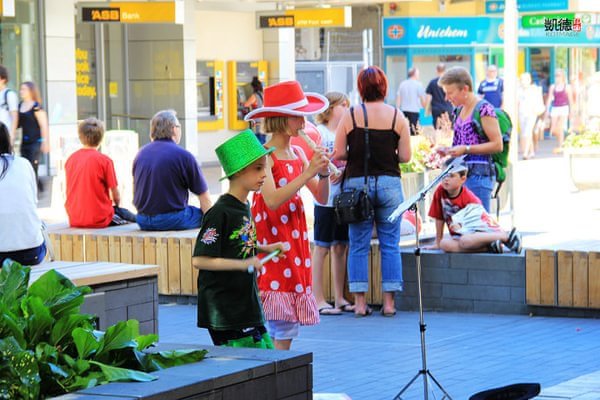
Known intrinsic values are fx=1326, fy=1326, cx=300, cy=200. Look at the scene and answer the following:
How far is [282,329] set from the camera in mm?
7039

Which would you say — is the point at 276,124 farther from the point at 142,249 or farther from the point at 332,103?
the point at 142,249

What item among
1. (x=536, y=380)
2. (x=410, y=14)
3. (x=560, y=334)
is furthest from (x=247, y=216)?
(x=410, y=14)

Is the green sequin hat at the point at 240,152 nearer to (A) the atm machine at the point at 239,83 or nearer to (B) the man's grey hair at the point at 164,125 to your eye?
(B) the man's grey hair at the point at 164,125

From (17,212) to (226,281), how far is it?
7.07ft

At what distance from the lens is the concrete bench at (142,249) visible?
11164mm

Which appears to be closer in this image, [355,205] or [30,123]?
[355,205]

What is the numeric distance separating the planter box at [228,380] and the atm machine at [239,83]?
24565 mm

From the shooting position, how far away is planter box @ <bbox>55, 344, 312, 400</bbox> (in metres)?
4.44

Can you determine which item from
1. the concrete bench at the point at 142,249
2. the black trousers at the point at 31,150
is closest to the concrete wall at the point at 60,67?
the black trousers at the point at 31,150

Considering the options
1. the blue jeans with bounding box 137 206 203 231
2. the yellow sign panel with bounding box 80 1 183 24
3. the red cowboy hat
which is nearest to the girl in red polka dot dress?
the red cowboy hat

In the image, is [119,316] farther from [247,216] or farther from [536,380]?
[536,380]

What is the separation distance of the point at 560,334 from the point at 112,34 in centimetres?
2007

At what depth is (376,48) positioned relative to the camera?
38188 mm

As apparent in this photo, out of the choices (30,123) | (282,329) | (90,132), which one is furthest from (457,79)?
(30,123)
